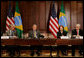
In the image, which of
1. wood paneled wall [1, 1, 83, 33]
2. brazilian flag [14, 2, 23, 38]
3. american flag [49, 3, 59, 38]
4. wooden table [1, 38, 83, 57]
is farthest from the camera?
wood paneled wall [1, 1, 83, 33]

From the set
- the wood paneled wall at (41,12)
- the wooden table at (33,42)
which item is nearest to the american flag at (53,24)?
the wood paneled wall at (41,12)

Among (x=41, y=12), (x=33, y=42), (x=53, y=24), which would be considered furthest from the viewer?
(x=41, y=12)

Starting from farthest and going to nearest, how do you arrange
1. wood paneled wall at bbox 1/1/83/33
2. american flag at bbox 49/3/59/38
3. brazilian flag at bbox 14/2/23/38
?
wood paneled wall at bbox 1/1/83/33 → brazilian flag at bbox 14/2/23/38 → american flag at bbox 49/3/59/38

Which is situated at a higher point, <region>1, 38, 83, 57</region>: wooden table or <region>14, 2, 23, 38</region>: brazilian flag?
<region>14, 2, 23, 38</region>: brazilian flag

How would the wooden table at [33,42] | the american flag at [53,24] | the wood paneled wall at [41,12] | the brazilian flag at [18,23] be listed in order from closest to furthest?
the wooden table at [33,42] → the american flag at [53,24] → the brazilian flag at [18,23] → the wood paneled wall at [41,12]

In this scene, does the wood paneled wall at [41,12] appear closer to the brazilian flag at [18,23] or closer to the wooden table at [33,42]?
the brazilian flag at [18,23]

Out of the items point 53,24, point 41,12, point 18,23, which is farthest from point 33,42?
point 41,12

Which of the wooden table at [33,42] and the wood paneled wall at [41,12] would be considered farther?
the wood paneled wall at [41,12]

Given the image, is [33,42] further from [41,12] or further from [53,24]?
[41,12]

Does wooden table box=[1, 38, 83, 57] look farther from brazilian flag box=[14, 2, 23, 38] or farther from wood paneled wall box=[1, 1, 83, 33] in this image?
wood paneled wall box=[1, 1, 83, 33]

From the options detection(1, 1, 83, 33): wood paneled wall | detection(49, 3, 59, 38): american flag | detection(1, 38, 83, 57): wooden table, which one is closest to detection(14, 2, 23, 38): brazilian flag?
detection(1, 1, 83, 33): wood paneled wall

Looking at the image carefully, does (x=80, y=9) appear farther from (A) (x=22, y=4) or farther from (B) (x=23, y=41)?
(B) (x=23, y=41)

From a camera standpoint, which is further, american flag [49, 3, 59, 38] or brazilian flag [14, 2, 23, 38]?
brazilian flag [14, 2, 23, 38]

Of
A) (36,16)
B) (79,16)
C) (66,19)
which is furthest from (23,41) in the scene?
(79,16)
